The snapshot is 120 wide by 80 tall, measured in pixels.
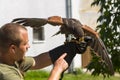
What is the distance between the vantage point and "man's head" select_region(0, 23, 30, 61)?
3340mm

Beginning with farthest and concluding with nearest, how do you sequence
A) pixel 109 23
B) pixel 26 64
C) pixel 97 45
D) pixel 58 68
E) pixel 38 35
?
pixel 38 35 < pixel 109 23 < pixel 97 45 < pixel 26 64 < pixel 58 68

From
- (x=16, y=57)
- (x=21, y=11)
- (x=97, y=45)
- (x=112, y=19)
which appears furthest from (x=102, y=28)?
(x=21, y=11)

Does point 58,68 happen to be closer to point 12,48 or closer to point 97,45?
point 12,48

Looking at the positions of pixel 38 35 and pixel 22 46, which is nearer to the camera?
pixel 22 46

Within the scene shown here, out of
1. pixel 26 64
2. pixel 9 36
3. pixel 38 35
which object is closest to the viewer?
pixel 9 36

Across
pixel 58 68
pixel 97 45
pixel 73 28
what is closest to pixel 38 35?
pixel 97 45

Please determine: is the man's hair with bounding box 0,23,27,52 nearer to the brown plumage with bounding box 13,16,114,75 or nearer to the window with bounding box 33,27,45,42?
the brown plumage with bounding box 13,16,114,75

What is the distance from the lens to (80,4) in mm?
18422

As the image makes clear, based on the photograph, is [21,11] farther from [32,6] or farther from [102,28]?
[102,28]

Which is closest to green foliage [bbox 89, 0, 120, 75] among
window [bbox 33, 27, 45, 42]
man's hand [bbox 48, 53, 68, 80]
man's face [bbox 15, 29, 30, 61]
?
man's hand [bbox 48, 53, 68, 80]

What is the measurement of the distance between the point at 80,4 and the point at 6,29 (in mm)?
15153

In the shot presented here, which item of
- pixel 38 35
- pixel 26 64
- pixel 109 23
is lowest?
pixel 38 35

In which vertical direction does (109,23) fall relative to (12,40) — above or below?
below

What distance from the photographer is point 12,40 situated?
335 centimetres
